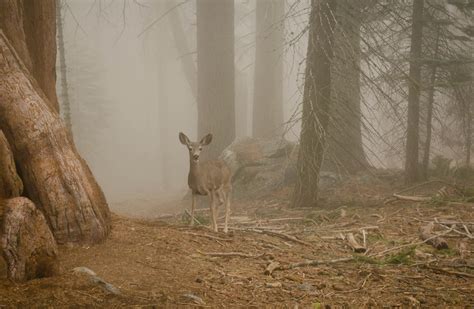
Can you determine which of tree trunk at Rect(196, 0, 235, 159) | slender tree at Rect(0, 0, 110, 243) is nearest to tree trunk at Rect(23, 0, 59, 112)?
slender tree at Rect(0, 0, 110, 243)

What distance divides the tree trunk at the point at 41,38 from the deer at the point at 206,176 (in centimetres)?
227

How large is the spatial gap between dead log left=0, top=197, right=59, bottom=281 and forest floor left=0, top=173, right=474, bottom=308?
14 centimetres

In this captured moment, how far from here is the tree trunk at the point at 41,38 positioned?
5.74 meters

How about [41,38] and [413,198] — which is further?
[413,198]

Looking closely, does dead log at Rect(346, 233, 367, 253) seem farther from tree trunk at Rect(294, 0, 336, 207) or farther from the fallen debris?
the fallen debris

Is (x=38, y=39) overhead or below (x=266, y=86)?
below

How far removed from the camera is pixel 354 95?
1274cm

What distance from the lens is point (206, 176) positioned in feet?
26.1

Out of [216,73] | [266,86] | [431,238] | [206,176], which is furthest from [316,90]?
[266,86]

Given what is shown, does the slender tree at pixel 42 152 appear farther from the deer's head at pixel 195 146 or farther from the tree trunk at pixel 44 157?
the deer's head at pixel 195 146

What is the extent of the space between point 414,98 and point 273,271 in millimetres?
7244

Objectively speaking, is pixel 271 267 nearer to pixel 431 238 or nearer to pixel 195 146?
pixel 431 238

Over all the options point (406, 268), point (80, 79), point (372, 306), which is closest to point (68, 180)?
point (372, 306)

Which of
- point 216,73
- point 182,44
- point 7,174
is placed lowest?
point 7,174
